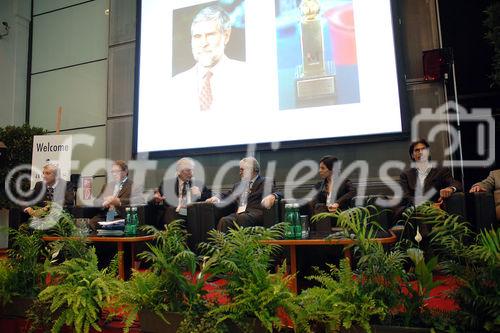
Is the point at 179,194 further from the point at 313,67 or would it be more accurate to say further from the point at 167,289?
the point at 167,289

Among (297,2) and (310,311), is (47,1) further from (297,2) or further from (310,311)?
(310,311)

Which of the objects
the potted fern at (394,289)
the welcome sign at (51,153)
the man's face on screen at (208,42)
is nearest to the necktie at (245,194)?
the man's face on screen at (208,42)

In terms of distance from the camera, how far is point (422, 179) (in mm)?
3377

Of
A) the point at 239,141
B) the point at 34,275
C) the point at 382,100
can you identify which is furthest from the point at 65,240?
the point at 382,100

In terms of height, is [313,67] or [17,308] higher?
[313,67]

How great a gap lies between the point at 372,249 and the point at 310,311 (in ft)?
1.17

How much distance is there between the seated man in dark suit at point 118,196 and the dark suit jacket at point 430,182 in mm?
2441

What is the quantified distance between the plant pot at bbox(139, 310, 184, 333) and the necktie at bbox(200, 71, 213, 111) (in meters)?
3.18

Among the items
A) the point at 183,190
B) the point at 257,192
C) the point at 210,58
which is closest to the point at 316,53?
the point at 210,58

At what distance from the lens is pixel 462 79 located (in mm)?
4672

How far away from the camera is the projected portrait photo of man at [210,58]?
15.0ft

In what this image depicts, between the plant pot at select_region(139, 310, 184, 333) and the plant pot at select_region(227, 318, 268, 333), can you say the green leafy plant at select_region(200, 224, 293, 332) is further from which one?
the plant pot at select_region(139, 310, 184, 333)

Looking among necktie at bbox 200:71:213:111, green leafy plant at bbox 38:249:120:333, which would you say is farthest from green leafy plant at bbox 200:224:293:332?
necktie at bbox 200:71:213:111

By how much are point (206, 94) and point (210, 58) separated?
1.46ft
